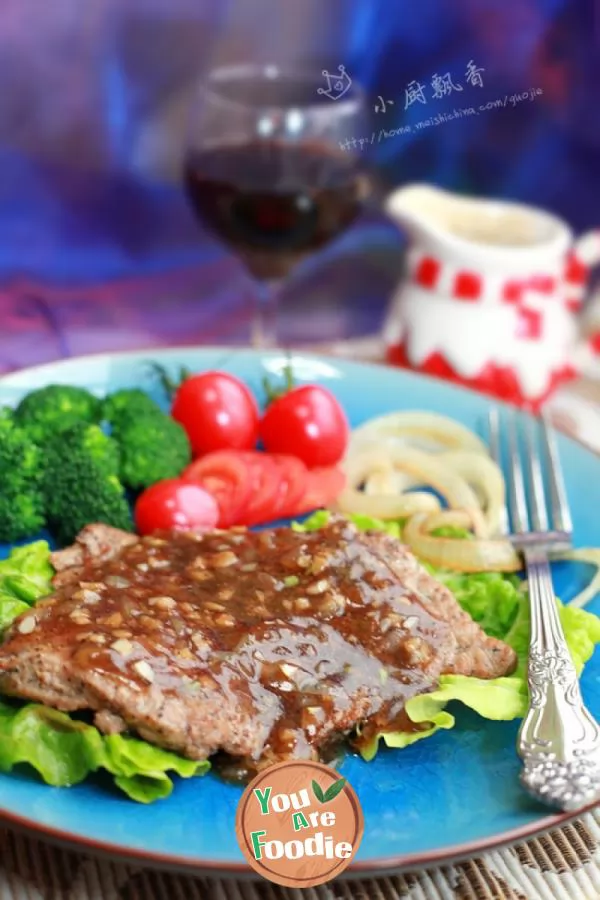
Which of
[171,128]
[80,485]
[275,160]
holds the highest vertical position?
[171,128]

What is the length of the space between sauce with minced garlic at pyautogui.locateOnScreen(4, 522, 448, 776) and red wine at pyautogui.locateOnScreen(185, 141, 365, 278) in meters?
1.76

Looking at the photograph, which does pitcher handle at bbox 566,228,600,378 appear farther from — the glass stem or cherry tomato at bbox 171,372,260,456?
cherry tomato at bbox 171,372,260,456

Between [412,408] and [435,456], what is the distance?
13.0 inches

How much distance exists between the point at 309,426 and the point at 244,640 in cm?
116

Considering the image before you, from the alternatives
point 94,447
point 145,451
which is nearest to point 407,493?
point 145,451

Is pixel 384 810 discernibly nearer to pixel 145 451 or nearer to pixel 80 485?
pixel 80 485

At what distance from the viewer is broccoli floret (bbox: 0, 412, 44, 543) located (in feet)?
8.51

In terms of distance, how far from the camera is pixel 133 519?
2.84 meters

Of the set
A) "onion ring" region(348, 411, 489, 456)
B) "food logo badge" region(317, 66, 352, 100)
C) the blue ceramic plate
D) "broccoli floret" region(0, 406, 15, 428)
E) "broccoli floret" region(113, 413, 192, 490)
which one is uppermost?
"food logo badge" region(317, 66, 352, 100)

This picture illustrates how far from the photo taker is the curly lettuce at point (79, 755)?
1.79 meters

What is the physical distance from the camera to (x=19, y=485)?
8.68ft

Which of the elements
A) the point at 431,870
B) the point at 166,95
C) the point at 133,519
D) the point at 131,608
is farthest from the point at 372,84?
the point at 431,870

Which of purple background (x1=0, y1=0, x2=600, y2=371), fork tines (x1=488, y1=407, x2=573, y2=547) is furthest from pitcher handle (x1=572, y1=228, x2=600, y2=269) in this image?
fork tines (x1=488, y1=407, x2=573, y2=547)

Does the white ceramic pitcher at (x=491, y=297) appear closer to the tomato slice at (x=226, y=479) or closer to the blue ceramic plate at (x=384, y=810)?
the tomato slice at (x=226, y=479)
